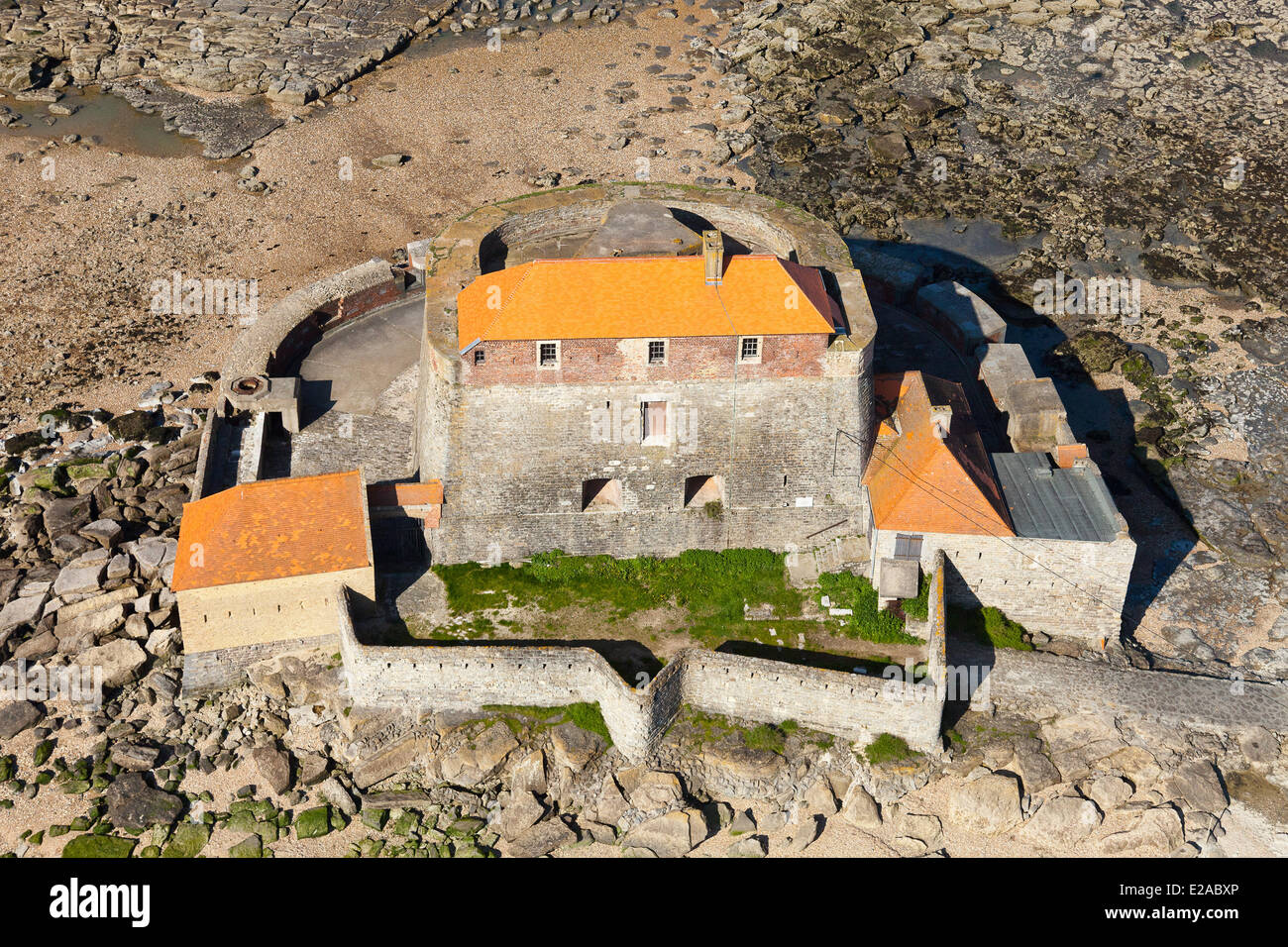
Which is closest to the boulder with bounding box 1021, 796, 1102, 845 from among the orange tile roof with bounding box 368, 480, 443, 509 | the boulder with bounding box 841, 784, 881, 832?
the boulder with bounding box 841, 784, 881, 832

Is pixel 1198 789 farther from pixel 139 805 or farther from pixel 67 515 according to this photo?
pixel 67 515

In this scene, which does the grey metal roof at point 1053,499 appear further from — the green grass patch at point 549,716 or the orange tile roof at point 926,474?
the green grass patch at point 549,716

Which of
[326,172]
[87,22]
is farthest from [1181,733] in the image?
[87,22]

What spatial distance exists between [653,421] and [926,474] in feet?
29.5

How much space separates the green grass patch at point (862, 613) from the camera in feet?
136

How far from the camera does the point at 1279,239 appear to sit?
2559 inches

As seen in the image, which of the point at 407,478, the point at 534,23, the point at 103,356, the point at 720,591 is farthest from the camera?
the point at 534,23

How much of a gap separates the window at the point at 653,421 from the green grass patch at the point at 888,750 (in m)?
11.8

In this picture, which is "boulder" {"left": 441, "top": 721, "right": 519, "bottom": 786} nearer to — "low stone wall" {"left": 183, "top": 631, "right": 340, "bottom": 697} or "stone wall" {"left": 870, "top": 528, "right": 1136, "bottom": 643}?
"low stone wall" {"left": 183, "top": 631, "right": 340, "bottom": 697}

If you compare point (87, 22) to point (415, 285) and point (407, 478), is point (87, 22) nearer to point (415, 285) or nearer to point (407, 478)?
point (415, 285)

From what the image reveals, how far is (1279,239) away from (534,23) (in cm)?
4751

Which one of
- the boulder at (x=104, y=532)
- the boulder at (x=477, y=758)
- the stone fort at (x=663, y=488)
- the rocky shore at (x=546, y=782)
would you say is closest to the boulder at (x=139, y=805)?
the rocky shore at (x=546, y=782)

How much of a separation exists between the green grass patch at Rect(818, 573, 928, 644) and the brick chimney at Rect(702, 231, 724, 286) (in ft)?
34.4

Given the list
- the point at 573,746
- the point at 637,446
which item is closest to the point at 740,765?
the point at 573,746
